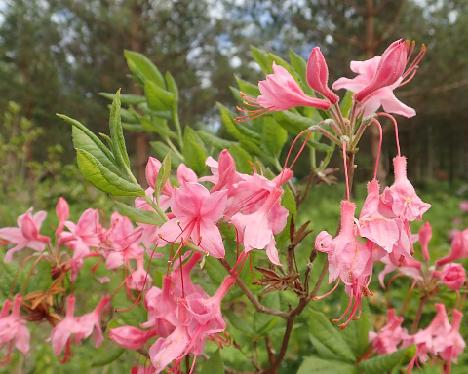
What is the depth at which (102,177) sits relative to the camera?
620mm

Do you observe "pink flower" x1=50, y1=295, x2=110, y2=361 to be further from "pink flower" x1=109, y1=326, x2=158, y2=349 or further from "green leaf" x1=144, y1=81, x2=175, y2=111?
"green leaf" x1=144, y1=81, x2=175, y2=111

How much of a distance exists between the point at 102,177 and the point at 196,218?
12cm

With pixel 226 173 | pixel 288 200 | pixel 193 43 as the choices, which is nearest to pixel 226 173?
pixel 226 173

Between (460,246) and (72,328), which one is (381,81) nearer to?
(460,246)

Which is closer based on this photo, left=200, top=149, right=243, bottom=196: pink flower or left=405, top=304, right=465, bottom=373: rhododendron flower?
left=200, top=149, right=243, bottom=196: pink flower

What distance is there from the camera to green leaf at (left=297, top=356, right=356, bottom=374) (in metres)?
0.90

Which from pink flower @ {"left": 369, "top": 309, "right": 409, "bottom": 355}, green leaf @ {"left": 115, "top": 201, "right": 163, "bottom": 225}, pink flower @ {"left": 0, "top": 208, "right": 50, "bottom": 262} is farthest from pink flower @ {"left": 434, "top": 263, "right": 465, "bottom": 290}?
pink flower @ {"left": 0, "top": 208, "right": 50, "bottom": 262}

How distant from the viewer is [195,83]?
12.1 metres

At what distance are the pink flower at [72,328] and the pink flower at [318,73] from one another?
0.62 m

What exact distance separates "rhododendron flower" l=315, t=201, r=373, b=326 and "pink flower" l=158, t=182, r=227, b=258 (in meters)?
0.12

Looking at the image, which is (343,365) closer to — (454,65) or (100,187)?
(100,187)

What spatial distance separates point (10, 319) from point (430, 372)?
1.01 meters

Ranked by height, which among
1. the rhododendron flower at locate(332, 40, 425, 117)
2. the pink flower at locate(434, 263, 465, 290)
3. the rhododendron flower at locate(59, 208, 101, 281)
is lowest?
the pink flower at locate(434, 263, 465, 290)

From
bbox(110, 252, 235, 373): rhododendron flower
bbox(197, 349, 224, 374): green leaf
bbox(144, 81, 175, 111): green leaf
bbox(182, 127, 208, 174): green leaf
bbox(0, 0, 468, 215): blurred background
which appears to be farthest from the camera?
bbox(0, 0, 468, 215): blurred background
